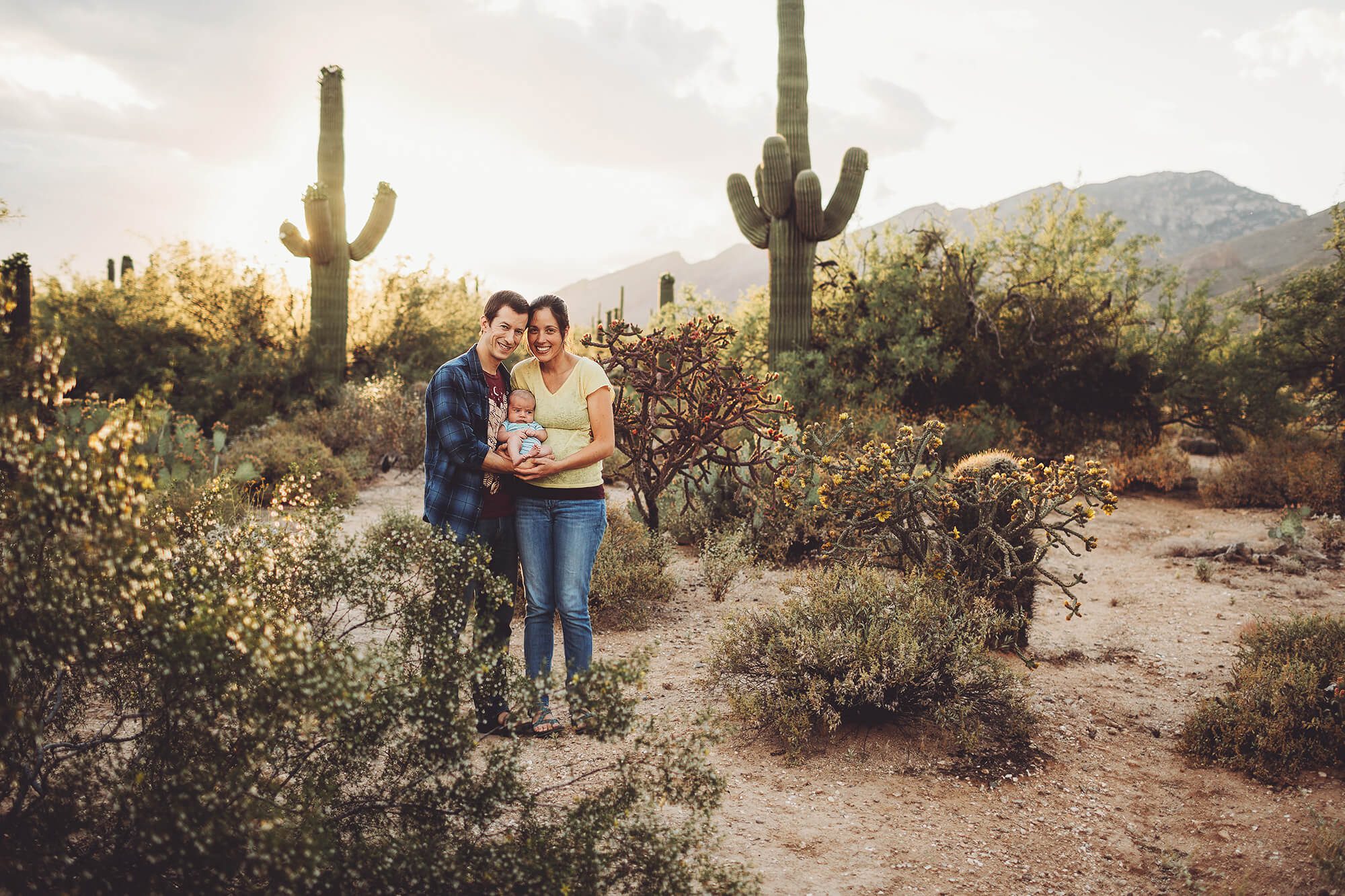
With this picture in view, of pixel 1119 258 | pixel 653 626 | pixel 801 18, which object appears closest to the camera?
pixel 653 626

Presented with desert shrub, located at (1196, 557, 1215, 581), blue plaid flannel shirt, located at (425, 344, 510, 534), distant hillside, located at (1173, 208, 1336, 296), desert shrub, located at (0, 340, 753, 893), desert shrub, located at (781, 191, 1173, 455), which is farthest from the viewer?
distant hillside, located at (1173, 208, 1336, 296)

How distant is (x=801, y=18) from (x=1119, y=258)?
10518 millimetres

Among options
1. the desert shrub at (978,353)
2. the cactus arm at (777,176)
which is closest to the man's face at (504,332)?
the desert shrub at (978,353)

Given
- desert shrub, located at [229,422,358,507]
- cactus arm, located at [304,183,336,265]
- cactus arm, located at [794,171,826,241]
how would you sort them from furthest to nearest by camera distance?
cactus arm, located at [304,183,336,265], cactus arm, located at [794,171,826,241], desert shrub, located at [229,422,358,507]

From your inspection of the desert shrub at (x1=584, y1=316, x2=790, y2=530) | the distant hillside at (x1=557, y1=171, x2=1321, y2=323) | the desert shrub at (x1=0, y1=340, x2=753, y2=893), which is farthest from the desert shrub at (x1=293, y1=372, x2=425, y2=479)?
the distant hillside at (x1=557, y1=171, x2=1321, y2=323)

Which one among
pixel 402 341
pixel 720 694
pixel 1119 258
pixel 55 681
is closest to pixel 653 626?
pixel 720 694

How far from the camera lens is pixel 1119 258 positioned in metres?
19.4

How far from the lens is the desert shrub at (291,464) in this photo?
8906mm

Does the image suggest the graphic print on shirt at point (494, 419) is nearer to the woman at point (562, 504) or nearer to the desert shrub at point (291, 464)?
the woman at point (562, 504)

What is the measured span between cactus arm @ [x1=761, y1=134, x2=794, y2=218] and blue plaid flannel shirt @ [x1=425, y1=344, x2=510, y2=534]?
10.4 metres

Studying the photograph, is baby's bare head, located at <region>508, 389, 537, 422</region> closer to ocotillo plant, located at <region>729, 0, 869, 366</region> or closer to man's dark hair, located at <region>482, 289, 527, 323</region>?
man's dark hair, located at <region>482, 289, 527, 323</region>

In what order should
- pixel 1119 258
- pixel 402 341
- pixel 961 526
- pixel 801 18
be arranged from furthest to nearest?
pixel 1119 258, pixel 402 341, pixel 801 18, pixel 961 526

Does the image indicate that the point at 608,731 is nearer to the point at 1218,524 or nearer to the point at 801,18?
the point at 1218,524

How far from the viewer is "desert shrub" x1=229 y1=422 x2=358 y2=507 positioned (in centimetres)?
891
